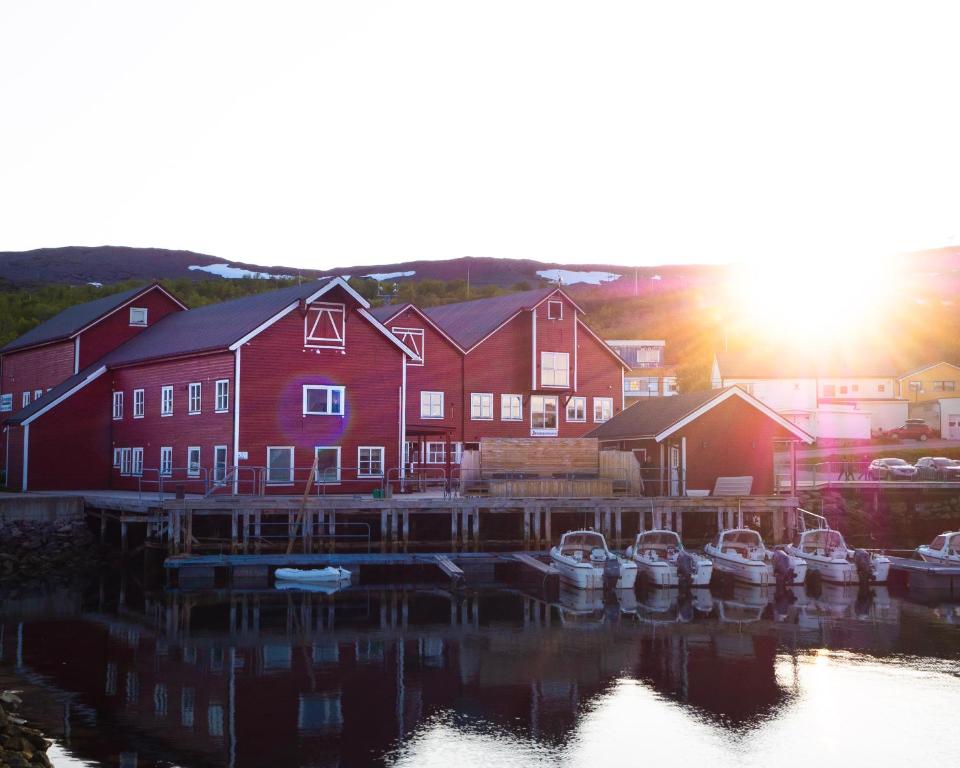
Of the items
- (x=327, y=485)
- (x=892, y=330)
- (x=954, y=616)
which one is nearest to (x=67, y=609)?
(x=327, y=485)

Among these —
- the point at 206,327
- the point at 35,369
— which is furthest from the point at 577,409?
the point at 35,369

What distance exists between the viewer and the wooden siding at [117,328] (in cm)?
6006

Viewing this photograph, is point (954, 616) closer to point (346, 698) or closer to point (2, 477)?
point (346, 698)

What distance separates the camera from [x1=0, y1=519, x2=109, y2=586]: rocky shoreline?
44719 mm

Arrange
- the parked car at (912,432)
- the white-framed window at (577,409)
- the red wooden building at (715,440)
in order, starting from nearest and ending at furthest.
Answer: the red wooden building at (715,440)
the white-framed window at (577,409)
the parked car at (912,432)

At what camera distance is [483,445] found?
4816cm

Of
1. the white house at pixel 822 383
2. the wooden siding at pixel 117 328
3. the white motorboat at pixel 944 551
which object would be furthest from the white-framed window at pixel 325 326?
the white house at pixel 822 383

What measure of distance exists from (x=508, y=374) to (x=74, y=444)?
22111 mm

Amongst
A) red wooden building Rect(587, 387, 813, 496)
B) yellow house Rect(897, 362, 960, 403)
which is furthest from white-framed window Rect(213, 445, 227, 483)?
yellow house Rect(897, 362, 960, 403)

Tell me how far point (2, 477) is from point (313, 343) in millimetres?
19309

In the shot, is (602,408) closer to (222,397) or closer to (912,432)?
(222,397)

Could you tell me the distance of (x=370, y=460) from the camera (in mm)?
51094

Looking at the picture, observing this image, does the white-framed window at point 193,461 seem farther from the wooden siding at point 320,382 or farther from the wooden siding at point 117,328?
the wooden siding at point 117,328

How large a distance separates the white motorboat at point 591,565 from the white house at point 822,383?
52772mm
